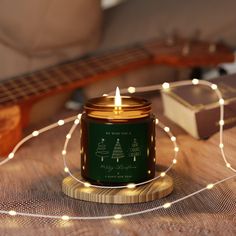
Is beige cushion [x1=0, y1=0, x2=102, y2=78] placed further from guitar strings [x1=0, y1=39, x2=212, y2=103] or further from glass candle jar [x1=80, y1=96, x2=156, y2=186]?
glass candle jar [x1=80, y1=96, x2=156, y2=186]

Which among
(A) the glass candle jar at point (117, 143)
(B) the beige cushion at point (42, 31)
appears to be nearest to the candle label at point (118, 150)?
(A) the glass candle jar at point (117, 143)

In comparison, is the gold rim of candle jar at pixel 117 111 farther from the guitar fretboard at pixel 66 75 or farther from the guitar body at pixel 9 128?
the guitar fretboard at pixel 66 75

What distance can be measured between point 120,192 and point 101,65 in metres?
0.58

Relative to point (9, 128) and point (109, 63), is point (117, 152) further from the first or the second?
point (109, 63)

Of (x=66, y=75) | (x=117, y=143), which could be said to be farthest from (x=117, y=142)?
(x=66, y=75)

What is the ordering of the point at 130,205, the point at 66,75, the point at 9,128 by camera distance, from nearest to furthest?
the point at 130,205 → the point at 9,128 → the point at 66,75

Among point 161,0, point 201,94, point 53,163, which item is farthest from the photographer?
Answer: point 161,0

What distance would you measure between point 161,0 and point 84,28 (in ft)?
0.69

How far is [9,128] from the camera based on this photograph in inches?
36.3

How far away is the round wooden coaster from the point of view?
66 centimetres

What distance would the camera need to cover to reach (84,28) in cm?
129

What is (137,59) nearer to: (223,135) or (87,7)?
(87,7)

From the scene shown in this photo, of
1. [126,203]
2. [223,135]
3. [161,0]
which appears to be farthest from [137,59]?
[126,203]

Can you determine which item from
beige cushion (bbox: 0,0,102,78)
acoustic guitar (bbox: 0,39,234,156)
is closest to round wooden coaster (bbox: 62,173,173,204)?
acoustic guitar (bbox: 0,39,234,156)
